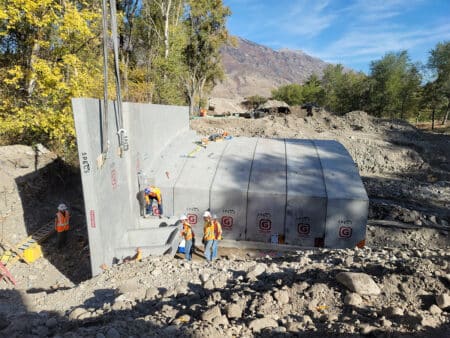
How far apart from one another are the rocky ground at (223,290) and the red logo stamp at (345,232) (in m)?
1.75

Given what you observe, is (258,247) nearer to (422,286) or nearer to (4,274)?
(422,286)

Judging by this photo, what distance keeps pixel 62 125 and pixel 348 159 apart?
11217 mm

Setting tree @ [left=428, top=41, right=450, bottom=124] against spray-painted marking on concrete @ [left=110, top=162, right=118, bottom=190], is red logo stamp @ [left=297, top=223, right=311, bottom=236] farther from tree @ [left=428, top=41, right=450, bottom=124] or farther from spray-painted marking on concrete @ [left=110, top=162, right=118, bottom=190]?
tree @ [left=428, top=41, right=450, bottom=124]

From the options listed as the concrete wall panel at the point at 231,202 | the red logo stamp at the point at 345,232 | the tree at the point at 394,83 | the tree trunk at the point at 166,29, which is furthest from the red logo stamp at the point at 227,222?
the tree at the point at 394,83

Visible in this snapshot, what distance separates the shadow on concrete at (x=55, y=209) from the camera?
28.6 ft

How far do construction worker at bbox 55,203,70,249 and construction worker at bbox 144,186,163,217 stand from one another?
96.1 inches

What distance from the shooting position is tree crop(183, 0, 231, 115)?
98.2ft

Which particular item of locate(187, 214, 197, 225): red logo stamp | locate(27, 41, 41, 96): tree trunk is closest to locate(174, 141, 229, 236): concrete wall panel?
locate(187, 214, 197, 225): red logo stamp

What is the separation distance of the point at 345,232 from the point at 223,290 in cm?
662

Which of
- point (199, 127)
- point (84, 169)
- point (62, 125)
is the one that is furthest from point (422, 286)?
point (199, 127)

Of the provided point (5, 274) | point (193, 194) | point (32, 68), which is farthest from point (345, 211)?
point (32, 68)

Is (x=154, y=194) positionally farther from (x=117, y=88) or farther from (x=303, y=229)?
(x=303, y=229)

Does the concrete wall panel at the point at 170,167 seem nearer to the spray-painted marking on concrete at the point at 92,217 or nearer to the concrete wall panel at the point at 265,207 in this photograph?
the concrete wall panel at the point at 265,207

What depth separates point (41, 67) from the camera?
1025 centimetres
